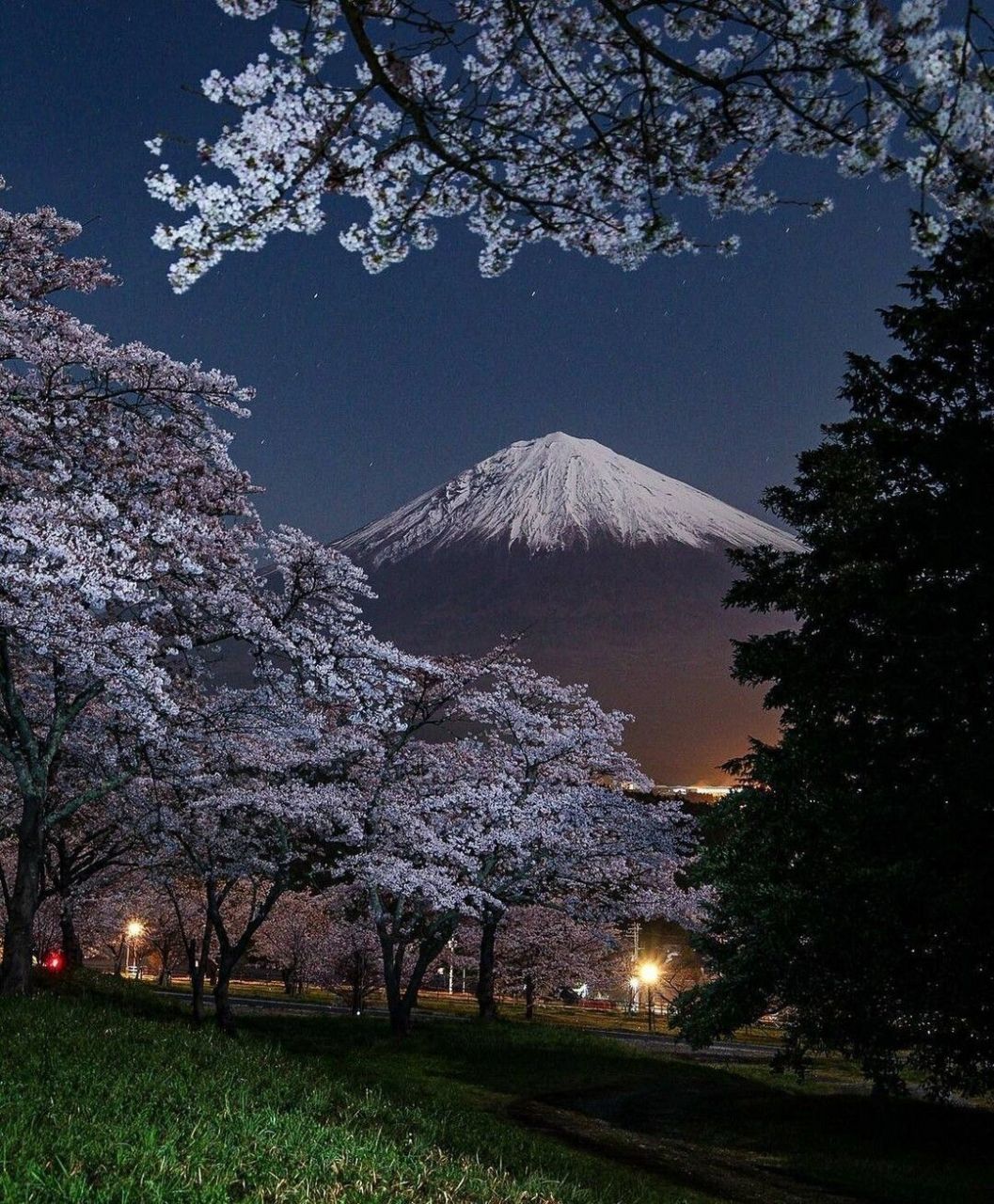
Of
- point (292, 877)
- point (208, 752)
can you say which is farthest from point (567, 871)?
point (208, 752)

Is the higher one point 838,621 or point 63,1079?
point 838,621

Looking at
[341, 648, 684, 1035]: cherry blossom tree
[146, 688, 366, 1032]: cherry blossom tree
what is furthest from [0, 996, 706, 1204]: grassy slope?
[341, 648, 684, 1035]: cherry blossom tree

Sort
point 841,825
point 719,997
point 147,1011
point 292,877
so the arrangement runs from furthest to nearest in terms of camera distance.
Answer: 1. point 292,877
2. point 147,1011
3. point 719,997
4. point 841,825

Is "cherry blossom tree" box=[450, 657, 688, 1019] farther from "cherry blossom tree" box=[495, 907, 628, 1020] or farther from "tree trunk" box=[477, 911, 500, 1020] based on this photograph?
"cherry blossom tree" box=[495, 907, 628, 1020]

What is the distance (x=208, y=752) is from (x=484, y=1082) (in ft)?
33.2

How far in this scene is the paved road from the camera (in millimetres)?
36662

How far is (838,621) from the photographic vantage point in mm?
15859

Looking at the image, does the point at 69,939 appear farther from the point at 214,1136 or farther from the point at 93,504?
the point at 214,1136

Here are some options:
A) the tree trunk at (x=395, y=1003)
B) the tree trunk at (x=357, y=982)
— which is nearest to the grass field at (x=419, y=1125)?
the tree trunk at (x=395, y=1003)

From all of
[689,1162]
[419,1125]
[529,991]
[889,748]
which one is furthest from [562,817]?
[529,991]

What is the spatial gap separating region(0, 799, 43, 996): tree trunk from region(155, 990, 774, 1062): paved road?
21320 mm

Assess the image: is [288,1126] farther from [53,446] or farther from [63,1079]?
[53,446]

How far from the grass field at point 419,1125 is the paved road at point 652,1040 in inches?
388

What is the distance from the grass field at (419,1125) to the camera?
5398 millimetres
